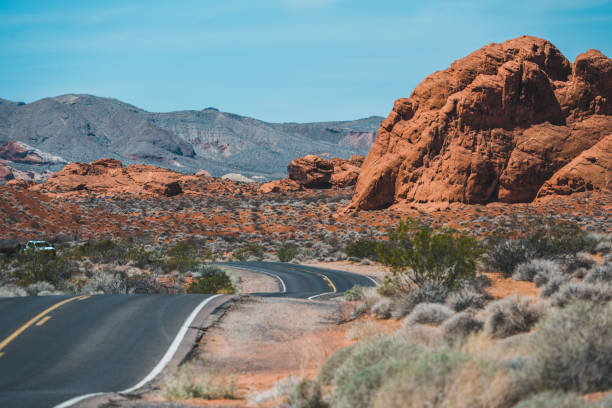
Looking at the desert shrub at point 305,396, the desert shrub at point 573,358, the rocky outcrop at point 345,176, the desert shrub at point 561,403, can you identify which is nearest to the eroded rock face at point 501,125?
the rocky outcrop at point 345,176

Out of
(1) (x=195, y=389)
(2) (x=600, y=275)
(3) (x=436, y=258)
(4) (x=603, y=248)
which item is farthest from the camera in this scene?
(4) (x=603, y=248)

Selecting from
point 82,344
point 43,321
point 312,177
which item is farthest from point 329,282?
point 312,177

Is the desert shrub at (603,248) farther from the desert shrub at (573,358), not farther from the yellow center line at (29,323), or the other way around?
the yellow center line at (29,323)

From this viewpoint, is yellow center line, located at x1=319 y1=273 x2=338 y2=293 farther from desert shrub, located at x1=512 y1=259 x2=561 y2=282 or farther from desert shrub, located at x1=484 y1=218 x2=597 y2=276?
desert shrub, located at x1=512 y1=259 x2=561 y2=282

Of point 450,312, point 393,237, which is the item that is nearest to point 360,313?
point 393,237

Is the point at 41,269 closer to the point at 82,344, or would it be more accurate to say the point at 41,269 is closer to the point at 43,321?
the point at 43,321

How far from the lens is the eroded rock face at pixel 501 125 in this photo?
141 ft

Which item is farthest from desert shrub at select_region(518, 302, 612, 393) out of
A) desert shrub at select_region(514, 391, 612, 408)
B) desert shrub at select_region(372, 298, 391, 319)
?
Answer: desert shrub at select_region(372, 298, 391, 319)

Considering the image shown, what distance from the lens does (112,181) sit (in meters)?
80.8

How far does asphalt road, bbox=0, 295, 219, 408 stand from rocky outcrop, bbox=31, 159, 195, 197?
6307 cm

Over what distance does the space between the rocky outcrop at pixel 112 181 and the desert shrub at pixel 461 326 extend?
69.8 metres

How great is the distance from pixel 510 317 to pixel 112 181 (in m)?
79.8

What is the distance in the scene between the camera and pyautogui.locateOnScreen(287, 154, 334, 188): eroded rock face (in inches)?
3012

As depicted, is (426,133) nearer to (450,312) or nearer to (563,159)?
(563,159)
